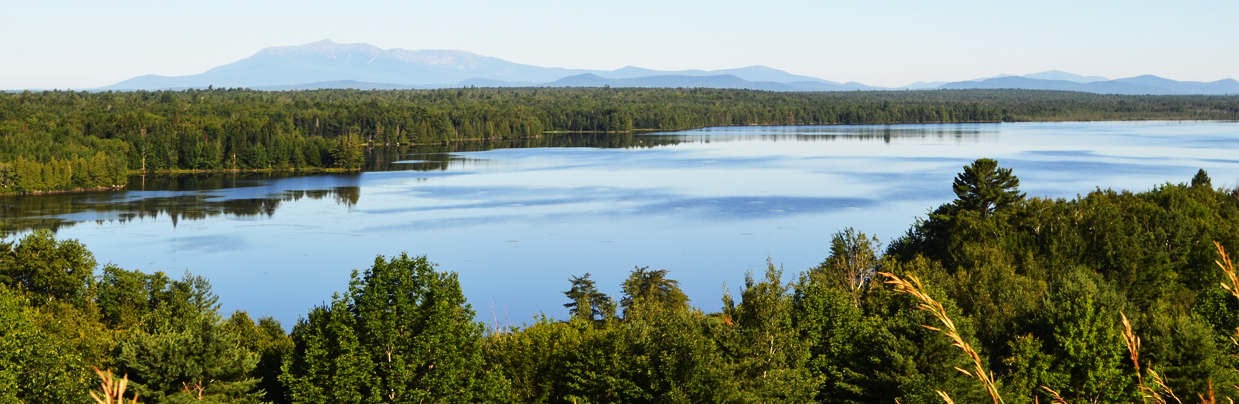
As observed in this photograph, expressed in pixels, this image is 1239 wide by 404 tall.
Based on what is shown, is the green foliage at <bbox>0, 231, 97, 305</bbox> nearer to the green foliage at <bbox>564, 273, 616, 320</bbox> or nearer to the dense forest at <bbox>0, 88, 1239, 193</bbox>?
the green foliage at <bbox>564, 273, 616, 320</bbox>

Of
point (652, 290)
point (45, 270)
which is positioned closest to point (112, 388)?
point (45, 270)

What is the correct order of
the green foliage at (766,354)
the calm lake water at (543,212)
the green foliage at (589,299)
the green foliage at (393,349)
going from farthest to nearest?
the calm lake water at (543,212), the green foliage at (589,299), the green foliage at (393,349), the green foliage at (766,354)

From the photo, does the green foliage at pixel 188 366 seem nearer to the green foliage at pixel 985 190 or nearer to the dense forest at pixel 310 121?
the green foliage at pixel 985 190

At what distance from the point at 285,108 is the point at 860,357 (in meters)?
109

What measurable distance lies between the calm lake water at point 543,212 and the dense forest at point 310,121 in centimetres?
531

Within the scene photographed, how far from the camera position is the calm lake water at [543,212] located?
36375mm

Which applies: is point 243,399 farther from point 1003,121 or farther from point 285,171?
point 1003,121

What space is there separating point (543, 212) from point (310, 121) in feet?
211

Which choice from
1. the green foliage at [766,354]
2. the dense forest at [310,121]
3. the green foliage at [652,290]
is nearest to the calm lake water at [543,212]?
the green foliage at [652,290]

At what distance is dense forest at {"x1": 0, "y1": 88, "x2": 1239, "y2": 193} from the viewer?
70938 mm

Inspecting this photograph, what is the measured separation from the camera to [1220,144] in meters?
94.6

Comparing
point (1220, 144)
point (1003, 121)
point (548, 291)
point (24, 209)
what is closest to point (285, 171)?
point (24, 209)

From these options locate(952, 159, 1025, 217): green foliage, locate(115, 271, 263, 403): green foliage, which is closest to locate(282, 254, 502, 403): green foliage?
locate(115, 271, 263, 403): green foliage

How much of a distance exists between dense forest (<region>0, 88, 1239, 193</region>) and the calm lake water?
531 centimetres
